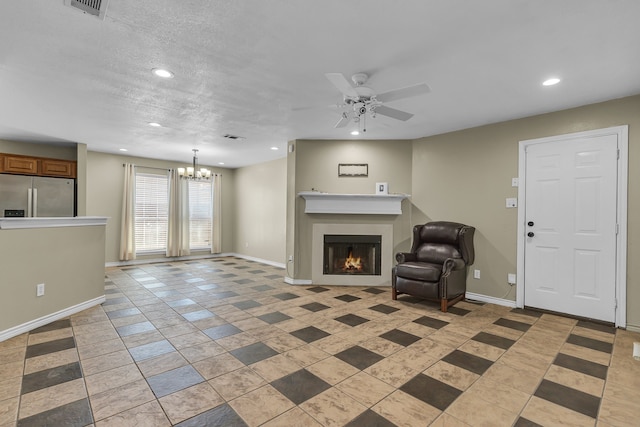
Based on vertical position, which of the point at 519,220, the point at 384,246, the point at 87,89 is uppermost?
the point at 87,89

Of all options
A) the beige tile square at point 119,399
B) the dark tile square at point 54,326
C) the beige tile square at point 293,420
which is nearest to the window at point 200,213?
the dark tile square at point 54,326

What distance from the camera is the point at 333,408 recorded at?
6.17 ft

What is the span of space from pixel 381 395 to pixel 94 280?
12.7 feet

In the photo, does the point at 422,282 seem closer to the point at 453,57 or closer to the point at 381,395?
the point at 381,395

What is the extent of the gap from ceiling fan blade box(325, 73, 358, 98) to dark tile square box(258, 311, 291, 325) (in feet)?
8.26

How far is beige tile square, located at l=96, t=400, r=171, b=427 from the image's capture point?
1.71 meters

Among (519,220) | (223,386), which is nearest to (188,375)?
(223,386)

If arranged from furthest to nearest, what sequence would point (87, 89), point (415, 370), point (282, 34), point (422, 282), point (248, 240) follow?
point (248, 240) < point (422, 282) < point (87, 89) < point (415, 370) < point (282, 34)

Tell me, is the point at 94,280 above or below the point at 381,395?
above

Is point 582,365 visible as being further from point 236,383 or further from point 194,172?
point 194,172

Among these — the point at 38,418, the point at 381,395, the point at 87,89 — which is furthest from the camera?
the point at 87,89

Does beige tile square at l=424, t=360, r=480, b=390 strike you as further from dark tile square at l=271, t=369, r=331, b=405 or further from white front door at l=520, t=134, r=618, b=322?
white front door at l=520, t=134, r=618, b=322

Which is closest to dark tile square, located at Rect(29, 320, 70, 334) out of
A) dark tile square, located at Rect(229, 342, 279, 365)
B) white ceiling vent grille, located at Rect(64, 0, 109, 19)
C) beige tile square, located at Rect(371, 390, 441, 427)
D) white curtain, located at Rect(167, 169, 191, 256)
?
dark tile square, located at Rect(229, 342, 279, 365)

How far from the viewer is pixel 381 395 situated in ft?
6.63
